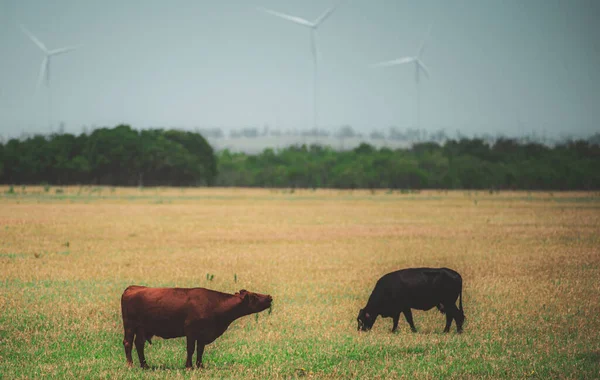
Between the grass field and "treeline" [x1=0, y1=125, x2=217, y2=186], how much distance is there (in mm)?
82833

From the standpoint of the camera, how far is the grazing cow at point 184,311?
9742 mm

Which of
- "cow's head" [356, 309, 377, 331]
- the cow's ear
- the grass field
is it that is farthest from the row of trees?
the cow's ear

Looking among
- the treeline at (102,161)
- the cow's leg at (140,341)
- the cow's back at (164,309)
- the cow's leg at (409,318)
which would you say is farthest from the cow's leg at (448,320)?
the treeline at (102,161)

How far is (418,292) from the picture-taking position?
13523 millimetres

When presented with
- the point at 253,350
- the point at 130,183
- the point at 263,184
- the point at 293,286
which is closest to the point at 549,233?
the point at 293,286

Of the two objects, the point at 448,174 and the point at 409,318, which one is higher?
the point at 448,174

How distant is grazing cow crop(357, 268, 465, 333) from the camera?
1351cm

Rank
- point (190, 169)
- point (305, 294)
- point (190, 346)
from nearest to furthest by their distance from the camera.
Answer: point (190, 346), point (305, 294), point (190, 169)

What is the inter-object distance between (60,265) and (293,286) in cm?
924

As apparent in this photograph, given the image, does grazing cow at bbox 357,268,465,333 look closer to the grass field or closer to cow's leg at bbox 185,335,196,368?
the grass field

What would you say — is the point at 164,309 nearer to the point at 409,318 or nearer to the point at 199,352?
the point at 199,352

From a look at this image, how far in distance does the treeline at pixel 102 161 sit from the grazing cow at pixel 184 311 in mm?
118727

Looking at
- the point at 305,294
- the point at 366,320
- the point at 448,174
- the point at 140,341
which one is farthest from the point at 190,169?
the point at 140,341

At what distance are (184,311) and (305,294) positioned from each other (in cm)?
980
